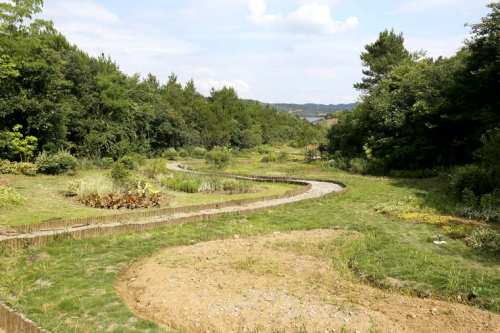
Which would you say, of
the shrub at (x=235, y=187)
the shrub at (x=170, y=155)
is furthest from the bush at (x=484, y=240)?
the shrub at (x=170, y=155)

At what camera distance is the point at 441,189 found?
17.3m

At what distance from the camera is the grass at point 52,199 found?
1088cm

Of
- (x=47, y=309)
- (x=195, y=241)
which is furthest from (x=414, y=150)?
(x=47, y=309)

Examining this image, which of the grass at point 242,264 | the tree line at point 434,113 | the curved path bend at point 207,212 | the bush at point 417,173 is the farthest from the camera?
the bush at point 417,173

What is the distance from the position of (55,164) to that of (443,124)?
62.9 ft

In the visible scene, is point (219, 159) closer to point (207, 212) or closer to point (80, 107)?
point (80, 107)

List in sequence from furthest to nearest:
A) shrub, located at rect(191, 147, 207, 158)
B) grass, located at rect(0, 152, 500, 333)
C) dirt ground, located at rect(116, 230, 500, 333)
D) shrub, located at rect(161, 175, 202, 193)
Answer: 1. shrub, located at rect(191, 147, 207, 158)
2. shrub, located at rect(161, 175, 202, 193)
3. grass, located at rect(0, 152, 500, 333)
4. dirt ground, located at rect(116, 230, 500, 333)

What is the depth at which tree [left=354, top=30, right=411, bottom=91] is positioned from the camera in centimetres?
4491

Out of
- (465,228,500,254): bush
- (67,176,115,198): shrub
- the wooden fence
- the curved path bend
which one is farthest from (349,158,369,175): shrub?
(465,228,500,254): bush

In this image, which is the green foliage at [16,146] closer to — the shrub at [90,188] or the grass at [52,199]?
the grass at [52,199]

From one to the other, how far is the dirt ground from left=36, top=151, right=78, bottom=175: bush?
44.9 ft

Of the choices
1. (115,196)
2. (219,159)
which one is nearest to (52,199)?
(115,196)

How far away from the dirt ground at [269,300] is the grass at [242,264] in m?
0.38

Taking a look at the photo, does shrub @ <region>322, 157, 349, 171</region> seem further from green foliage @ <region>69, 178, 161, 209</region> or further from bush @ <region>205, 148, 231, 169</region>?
green foliage @ <region>69, 178, 161, 209</region>
